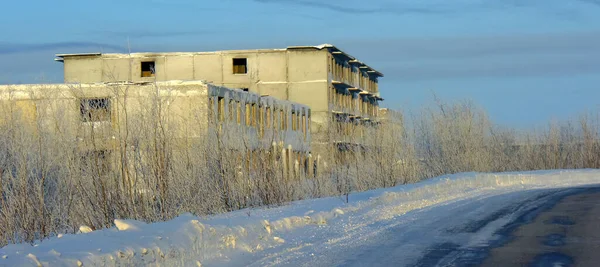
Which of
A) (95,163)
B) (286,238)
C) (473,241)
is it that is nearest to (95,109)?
(95,163)

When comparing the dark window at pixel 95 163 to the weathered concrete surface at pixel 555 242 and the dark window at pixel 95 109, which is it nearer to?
the dark window at pixel 95 109

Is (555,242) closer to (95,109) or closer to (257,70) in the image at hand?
(95,109)

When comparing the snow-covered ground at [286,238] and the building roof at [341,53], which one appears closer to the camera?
the snow-covered ground at [286,238]

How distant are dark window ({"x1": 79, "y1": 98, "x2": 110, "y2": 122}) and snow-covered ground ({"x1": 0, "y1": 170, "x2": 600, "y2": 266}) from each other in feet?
11.7

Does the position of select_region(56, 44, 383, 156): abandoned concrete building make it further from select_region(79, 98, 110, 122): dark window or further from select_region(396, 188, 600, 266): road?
select_region(396, 188, 600, 266): road

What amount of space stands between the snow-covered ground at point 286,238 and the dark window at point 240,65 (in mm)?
52741

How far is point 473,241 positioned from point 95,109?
26.4 ft

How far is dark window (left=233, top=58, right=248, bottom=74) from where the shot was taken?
70.9 metres

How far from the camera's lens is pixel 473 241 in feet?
40.1

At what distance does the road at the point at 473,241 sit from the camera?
10156 millimetres

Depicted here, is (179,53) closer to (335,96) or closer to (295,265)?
(335,96)

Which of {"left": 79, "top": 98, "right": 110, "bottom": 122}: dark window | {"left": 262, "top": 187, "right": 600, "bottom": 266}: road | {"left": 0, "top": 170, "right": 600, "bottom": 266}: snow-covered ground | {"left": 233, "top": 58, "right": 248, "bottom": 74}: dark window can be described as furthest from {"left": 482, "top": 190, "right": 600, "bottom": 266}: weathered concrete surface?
{"left": 233, "top": 58, "right": 248, "bottom": 74}: dark window

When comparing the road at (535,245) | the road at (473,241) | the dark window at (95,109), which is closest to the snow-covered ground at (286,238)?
the road at (473,241)

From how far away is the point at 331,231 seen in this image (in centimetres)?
1370
